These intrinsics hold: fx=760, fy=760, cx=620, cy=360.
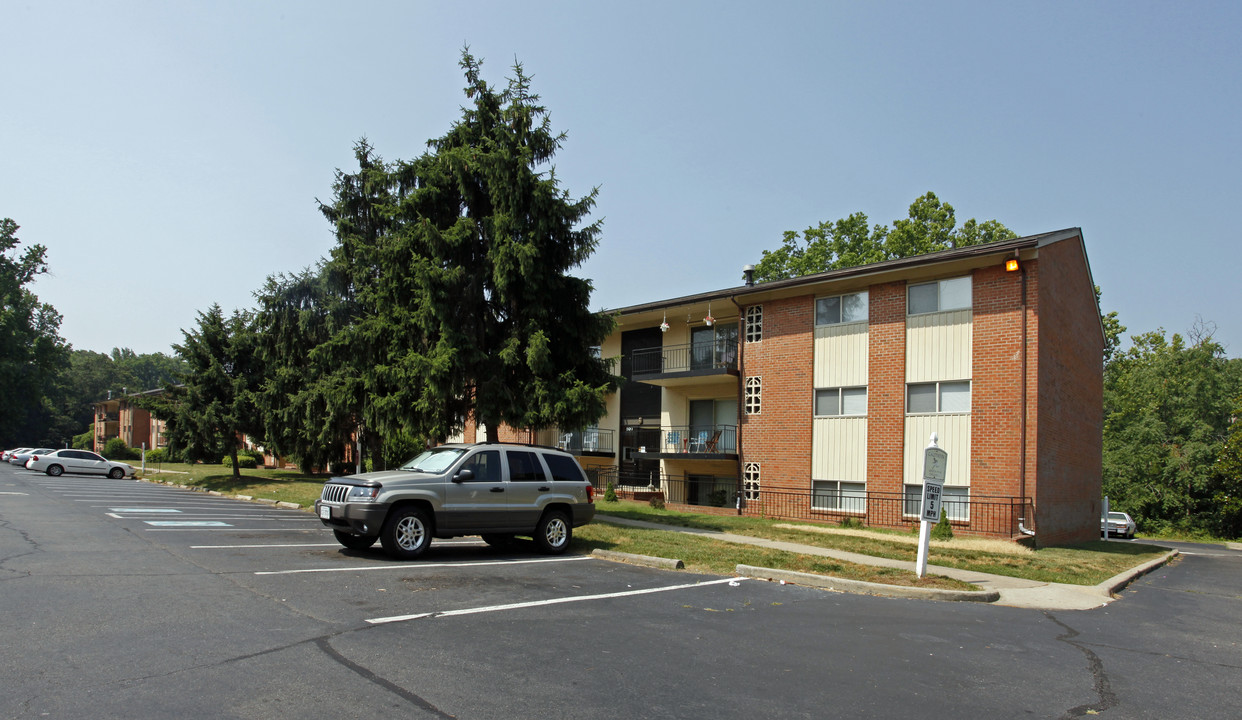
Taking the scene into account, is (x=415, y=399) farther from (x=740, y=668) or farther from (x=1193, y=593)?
(x=1193, y=593)

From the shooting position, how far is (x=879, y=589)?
10.4 metres

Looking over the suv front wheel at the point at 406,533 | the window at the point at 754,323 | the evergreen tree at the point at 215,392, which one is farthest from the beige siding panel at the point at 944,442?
the evergreen tree at the point at 215,392

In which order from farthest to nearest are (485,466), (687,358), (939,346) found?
1. (687,358)
2. (939,346)
3. (485,466)

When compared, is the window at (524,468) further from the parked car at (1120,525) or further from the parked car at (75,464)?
the parked car at (75,464)

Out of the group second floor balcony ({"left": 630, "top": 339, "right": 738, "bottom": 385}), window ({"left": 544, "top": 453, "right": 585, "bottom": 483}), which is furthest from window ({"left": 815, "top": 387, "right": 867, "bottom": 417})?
window ({"left": 544, "top": 453, "right": 585, "bottom": 483})

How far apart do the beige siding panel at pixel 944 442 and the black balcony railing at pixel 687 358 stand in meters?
6.63

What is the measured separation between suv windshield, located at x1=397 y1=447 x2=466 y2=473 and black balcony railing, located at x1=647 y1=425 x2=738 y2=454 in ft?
49.1

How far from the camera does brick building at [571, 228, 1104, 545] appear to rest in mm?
19281

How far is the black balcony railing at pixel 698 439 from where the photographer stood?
27.2 meters

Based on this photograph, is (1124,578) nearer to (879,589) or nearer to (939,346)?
(879,589)

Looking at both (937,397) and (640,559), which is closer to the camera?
(640,559)

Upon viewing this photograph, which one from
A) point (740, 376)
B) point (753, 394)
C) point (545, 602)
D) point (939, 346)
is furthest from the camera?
point (740, 376)

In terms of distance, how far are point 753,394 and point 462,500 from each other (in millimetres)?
15101

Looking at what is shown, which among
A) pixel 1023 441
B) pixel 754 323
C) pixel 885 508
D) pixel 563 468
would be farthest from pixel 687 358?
pixel 563 468
